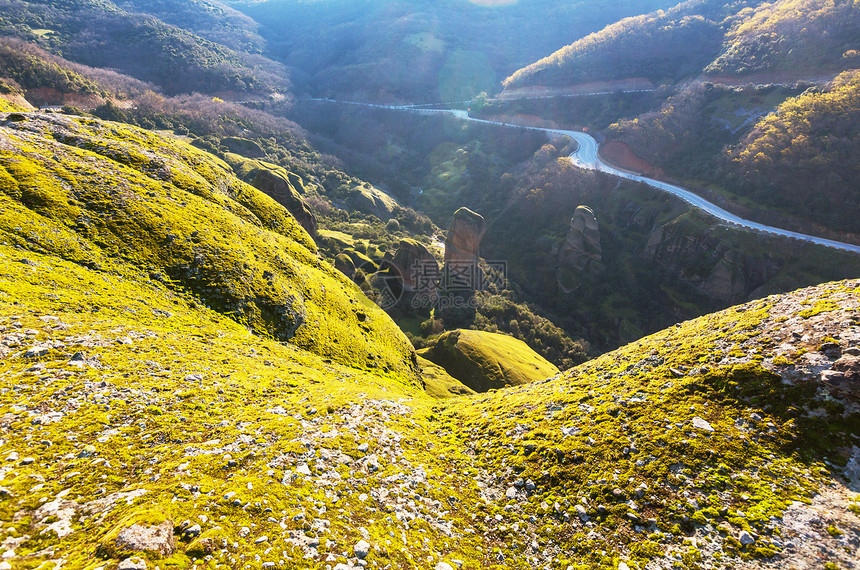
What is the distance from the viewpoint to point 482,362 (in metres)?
42.0

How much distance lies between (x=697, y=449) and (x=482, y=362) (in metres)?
32.9

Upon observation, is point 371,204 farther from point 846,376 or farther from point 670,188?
point 846,376

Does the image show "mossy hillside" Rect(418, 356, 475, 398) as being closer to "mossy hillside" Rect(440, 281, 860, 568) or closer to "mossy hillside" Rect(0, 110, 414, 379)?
"mossy hillside" Rect(0, 110, 414, 379)

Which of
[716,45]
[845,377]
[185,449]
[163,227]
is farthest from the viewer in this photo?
[716,45]

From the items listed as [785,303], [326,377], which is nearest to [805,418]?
[785,303]

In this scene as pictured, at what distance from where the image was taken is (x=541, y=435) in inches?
482

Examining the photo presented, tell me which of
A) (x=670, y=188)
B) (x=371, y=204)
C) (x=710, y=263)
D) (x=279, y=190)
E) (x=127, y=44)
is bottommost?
(x=371, y=204)

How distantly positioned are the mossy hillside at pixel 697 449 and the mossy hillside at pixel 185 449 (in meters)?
2.30

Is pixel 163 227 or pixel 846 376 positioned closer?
pixel 846 376

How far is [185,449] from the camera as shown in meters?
9.69

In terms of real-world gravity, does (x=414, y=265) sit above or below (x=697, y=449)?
below

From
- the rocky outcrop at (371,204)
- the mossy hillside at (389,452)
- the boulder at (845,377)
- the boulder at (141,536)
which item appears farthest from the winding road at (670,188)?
the boulder at (141,536)

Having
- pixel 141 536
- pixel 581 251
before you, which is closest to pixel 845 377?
pixel 141 536

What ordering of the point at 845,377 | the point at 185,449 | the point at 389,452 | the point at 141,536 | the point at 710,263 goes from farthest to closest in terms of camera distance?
1. the point at 710,263
2. the point at 389,452
3. the point at 185,449
4. the point at 845,377
5. the point at 141,536
